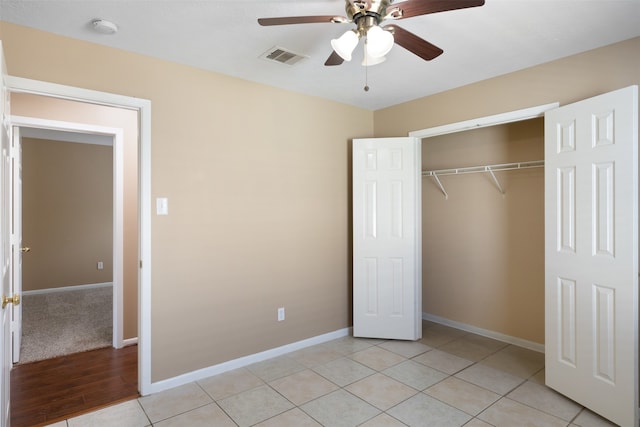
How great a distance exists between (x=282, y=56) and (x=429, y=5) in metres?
1.39

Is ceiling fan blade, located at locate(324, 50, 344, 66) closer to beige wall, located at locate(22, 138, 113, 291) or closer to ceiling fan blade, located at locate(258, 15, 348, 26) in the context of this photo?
ceiling fan blade, located at locate(258, 15, 348, 26)

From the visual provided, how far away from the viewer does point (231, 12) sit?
6.96 feet

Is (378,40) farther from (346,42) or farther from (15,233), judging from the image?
(15,233)

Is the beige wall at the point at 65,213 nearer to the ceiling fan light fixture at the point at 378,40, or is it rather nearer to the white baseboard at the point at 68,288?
the white baseboard at the point at 68,288

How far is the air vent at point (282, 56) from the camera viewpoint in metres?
2.63

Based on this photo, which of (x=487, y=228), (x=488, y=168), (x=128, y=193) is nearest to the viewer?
(x=488, y=168)

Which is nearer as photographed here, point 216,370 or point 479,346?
point 216,370

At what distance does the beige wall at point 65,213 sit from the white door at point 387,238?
5.08 meters

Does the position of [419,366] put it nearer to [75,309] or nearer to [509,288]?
[509,288]

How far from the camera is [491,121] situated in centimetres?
319

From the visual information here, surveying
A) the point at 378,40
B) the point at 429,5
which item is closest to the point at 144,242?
the point at 378,40

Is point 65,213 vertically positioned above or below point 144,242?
above

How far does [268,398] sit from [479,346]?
2.17 metres

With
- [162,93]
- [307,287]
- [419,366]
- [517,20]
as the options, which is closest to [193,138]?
[162,93]
